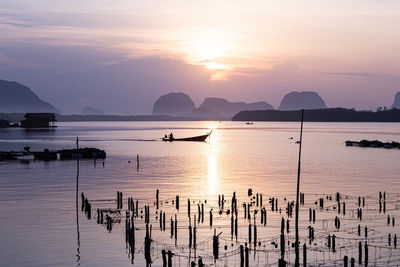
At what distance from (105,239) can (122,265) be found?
6.62 meters

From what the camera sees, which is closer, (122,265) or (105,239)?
(122,265)

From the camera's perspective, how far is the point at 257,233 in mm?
43188

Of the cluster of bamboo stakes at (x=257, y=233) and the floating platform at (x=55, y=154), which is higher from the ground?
the floating platform at (x=55, y=154)

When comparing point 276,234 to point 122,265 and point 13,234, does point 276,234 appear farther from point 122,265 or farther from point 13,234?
point 13,234

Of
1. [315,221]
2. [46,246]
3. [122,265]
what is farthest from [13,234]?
[315,221]

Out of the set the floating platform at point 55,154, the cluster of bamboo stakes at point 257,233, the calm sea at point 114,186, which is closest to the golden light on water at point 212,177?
the calm sea at point 114,186

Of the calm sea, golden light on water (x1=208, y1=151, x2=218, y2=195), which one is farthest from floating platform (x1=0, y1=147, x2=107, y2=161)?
golden light on water (x1=208, y1=151, x2=218, y2=195)

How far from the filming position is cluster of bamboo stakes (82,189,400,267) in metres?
36.2

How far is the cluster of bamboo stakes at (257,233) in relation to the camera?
36.2 metres

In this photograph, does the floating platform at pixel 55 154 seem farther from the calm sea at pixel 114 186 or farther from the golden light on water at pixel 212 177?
the golden light on water at pixel 212 177

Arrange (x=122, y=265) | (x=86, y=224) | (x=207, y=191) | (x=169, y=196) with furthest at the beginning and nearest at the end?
(x=207, y=191) → (x=169, y=196) → (x=86, y=224) → (x=122, y=265)

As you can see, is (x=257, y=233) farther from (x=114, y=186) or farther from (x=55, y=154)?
(x=55, y=154)

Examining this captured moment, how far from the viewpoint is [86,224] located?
46.5m

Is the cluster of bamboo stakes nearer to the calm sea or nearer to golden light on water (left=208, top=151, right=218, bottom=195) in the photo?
the calm sea
